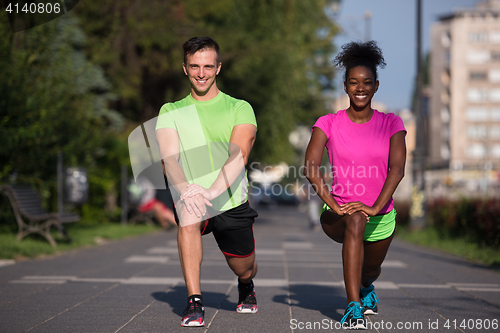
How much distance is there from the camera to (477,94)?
78188mm

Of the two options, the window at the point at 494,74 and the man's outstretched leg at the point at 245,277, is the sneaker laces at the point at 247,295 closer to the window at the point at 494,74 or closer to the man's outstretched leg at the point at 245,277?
the man's outstretched leg at the point at 245,277

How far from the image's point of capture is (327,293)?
→ 239 inches

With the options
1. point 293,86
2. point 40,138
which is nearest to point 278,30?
point 293,86

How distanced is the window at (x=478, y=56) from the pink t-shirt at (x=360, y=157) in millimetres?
79715

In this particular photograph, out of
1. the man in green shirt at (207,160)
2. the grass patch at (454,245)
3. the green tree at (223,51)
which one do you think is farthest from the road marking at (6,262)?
the green tree at (223,51)

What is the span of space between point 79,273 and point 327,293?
3.27 meters

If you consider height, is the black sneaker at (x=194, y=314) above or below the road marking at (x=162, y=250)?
above

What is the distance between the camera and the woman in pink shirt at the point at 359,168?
4.12 meters

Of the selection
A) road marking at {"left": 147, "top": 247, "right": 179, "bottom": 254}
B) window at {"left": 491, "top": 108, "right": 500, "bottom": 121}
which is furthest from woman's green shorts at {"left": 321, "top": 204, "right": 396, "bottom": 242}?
window at {"left": 491, "top": 108, "right": 500, "bottom": 121}

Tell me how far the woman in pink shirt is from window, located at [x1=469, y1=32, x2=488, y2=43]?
7922 cm

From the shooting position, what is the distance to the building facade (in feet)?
251

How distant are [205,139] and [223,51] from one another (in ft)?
57.8

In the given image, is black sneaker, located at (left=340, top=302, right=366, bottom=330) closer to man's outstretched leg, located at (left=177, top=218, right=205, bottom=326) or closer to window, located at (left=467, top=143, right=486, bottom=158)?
man's outstretched leg, located at (left=177, top=218, right=205, bottom=326)

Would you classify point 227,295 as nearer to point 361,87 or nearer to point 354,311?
point 354,311
